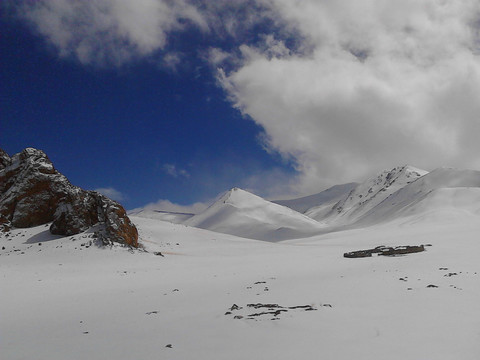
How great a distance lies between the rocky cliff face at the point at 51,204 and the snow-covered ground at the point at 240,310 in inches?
270

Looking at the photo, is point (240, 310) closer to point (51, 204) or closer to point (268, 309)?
point (268, 309)

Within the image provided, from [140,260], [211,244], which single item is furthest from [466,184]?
[140,260]

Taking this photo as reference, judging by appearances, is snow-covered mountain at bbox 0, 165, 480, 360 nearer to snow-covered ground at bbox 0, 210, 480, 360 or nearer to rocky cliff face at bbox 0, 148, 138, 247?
snow-covered ground at bbox 0, 210, 480, 360

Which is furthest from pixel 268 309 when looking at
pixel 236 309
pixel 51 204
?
pixel 51 204

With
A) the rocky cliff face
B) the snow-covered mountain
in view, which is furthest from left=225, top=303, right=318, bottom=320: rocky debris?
the rocky cliff face

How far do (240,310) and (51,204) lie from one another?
34.5 metres

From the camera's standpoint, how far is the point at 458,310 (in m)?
10.2

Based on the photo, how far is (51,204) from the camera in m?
38.3

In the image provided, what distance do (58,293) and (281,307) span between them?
41.1ft

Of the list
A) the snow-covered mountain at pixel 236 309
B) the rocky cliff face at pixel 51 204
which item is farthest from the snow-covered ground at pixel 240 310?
the rocky cliff face at pixel 51 204

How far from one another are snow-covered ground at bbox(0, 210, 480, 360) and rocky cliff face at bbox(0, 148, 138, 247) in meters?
6.85

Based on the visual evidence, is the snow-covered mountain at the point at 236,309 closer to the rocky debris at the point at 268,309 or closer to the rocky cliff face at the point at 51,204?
the rocky debris at the point at 268,309

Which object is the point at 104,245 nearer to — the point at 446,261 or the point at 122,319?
the point at 122,319

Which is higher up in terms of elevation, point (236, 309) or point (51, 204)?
point (51, 204)
